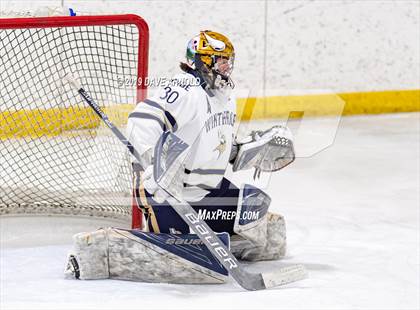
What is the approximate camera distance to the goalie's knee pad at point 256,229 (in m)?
3.08

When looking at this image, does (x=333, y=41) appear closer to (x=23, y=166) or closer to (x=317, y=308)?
(x=23, y=166)

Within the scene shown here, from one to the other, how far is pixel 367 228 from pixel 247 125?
185cm

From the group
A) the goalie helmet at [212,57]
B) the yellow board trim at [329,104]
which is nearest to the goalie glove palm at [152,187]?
the goalie helmet at [212,57]

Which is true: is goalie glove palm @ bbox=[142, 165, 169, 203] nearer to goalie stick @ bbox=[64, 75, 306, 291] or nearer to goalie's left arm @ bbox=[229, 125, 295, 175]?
goalie stick @ bbox=[64, 75, 306, 291]

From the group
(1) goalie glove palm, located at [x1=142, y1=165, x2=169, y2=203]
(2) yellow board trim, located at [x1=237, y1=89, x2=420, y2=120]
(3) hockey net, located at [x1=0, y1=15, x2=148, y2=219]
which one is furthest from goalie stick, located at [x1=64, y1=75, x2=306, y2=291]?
(2) yellow board trim, located at [x1=237, y1=89, x2=420, y2=120]

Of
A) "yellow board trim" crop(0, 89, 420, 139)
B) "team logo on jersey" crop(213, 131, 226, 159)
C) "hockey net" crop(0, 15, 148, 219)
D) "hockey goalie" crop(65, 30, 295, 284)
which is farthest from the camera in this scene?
"yellow board trim" crop(0, 89, 420, 139)

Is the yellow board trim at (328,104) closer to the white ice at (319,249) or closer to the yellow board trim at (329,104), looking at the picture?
the yellow board trim at (329,104)

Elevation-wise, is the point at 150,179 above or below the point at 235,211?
above

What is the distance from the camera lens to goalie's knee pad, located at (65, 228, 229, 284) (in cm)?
295

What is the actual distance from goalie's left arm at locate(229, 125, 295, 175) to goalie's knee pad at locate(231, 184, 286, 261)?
0.08 m

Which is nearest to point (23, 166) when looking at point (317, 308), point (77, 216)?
point (77, 216)

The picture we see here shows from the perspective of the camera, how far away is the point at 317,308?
9.04ft

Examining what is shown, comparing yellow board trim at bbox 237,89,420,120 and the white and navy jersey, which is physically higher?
the white and navy jersey

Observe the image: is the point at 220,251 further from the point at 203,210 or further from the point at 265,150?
the point at 265,150
